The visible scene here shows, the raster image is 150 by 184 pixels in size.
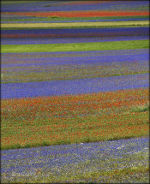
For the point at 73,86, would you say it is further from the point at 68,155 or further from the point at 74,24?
the point at 74,24

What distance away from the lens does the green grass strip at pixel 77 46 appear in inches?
1711

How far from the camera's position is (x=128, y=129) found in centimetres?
1736

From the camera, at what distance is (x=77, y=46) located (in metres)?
45.2

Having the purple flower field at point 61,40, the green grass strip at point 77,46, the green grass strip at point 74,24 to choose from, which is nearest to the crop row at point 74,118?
the green grass strip at point 77,46

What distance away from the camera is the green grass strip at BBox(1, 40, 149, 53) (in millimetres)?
43469

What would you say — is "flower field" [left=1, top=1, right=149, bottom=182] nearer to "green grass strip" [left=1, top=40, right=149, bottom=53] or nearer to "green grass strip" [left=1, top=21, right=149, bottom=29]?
"green grass strip" [left=1, top=40, right=149, bottom=53]

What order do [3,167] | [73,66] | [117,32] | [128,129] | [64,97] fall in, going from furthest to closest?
[117,32] < [73,66] < [64,97] < [128,129] < [3,167]

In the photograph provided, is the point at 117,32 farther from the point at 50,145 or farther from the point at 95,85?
the point at 50,145

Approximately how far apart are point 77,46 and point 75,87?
18990mm

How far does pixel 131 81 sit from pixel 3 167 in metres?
15.3

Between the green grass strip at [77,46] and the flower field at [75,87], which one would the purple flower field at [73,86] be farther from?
the green grass strip at [77,46]

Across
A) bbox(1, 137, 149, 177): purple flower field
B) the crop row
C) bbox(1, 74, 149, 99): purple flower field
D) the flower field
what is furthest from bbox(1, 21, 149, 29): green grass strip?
bbox(1, 137, 149, 177): purple flower field

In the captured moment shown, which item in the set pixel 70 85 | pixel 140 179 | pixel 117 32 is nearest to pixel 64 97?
pixel 70 85

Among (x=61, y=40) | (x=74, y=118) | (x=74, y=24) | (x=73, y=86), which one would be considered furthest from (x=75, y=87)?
(x=74, y=24)
